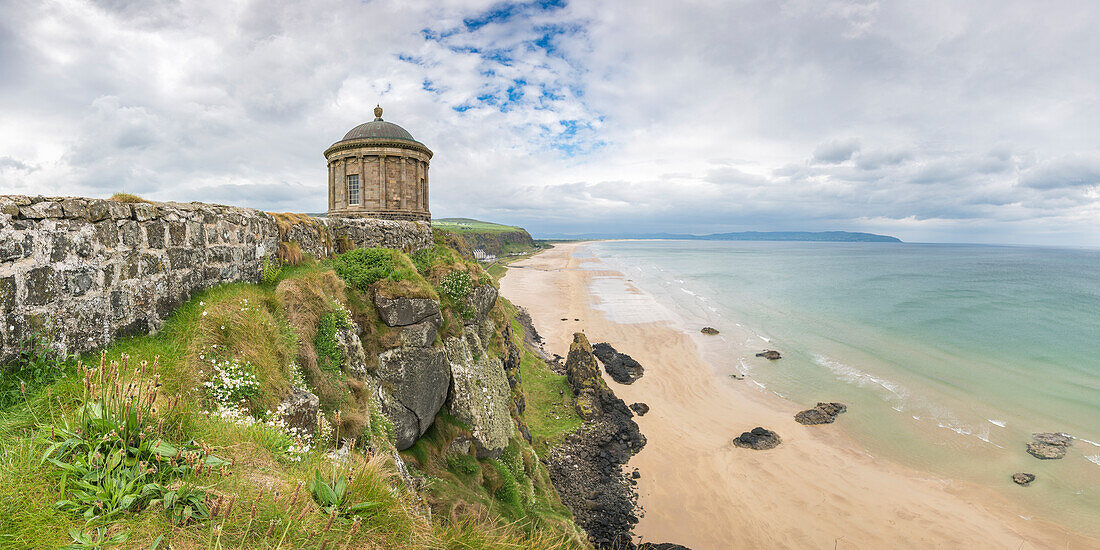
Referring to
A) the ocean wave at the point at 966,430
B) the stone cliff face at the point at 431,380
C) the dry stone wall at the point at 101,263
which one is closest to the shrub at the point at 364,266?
the stone cliff face at the point at 431,380

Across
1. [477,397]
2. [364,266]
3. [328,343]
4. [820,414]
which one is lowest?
[820,414]

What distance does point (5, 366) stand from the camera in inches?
189

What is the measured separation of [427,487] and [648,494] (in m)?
12.3

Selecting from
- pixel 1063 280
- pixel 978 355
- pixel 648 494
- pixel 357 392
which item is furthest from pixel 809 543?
pixel 1063 280

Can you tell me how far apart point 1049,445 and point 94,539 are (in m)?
36.3

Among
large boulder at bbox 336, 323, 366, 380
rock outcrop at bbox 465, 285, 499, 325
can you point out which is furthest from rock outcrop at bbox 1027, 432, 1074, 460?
large boulder at bbox 336, 323, 366, 380

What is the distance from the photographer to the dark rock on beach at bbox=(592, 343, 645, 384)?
3052 cm

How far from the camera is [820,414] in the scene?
25.5 metres

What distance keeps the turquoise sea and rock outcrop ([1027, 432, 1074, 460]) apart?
0.36m

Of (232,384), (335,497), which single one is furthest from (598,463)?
(335,497)

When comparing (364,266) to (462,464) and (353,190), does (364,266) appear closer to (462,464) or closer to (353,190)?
(462,464)

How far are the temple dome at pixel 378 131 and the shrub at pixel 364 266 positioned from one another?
11910mm

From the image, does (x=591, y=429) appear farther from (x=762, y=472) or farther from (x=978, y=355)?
(x=978, y=355)

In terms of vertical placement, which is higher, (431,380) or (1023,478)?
(431,380)
